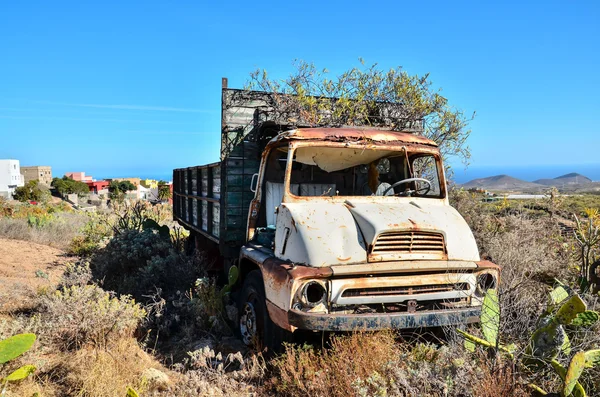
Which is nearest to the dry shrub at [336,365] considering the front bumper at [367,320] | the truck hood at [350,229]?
the front bumper at [367,320]

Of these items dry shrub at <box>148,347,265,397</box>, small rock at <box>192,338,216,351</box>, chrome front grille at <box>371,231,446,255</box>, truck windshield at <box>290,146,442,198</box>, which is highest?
truck windshield at <box>290,146,442,198</box>

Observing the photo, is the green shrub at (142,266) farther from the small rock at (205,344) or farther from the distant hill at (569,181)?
the distant hill at (569,181)

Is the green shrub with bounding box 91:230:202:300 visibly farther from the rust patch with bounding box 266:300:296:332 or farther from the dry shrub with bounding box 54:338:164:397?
the rust patch with bounding box 266:300:296:332

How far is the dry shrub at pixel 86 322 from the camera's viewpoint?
4852mm

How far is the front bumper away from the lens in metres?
3.88

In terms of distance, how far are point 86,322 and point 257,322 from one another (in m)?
1.73

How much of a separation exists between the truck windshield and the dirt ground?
12.9 feet

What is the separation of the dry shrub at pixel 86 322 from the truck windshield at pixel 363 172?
224 cm

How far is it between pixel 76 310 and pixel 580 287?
529cm

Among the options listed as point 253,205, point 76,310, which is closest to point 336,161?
point 253,205

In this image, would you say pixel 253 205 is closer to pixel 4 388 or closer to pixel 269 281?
pixel 269 281

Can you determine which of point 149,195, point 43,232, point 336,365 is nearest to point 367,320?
point 336,365

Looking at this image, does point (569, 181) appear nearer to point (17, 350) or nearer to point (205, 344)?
point (205, 344)

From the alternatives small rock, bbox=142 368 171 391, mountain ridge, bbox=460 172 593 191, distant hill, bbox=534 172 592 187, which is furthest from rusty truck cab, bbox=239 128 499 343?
distant hill, bbox=534 172 592 187
